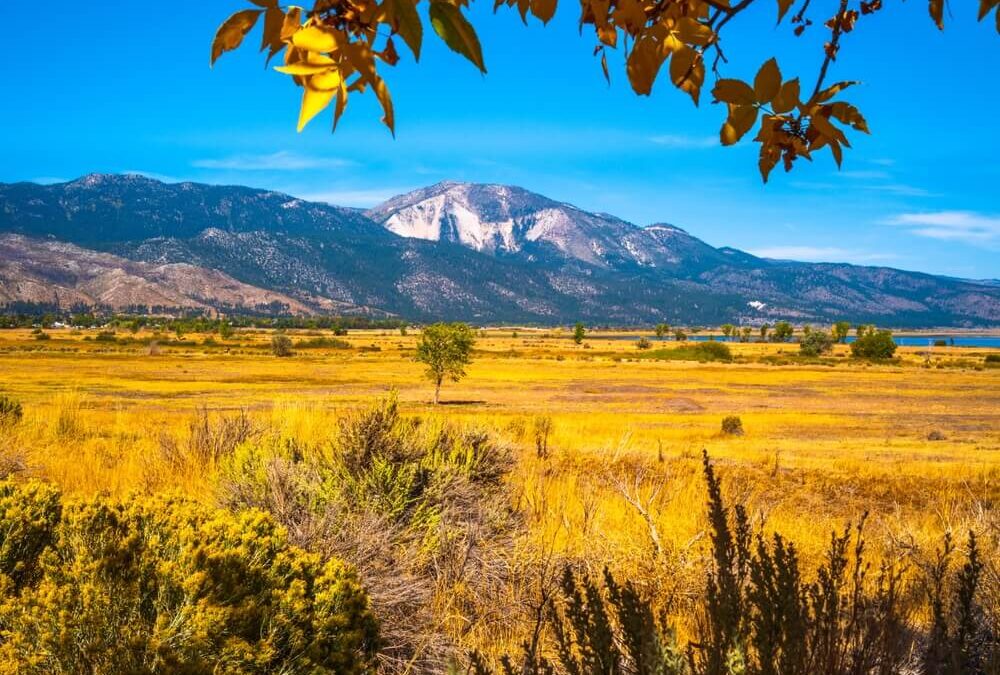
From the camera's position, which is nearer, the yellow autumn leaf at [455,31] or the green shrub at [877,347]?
the yellow autumn leaf at [455,31]

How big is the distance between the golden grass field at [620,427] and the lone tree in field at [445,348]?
114 inches

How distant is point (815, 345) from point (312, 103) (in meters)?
148

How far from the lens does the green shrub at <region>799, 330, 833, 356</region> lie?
13275 centimetres

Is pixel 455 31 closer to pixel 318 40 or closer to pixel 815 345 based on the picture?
pixel 318 40

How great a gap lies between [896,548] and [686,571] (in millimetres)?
2491

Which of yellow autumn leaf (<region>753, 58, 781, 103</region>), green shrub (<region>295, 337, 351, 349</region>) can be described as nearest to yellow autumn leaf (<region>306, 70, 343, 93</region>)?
yellow autumn leaf (<region>753, 58, 781, 103</region>)

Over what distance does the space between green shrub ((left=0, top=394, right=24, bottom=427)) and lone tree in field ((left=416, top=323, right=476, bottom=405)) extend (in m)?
35.5

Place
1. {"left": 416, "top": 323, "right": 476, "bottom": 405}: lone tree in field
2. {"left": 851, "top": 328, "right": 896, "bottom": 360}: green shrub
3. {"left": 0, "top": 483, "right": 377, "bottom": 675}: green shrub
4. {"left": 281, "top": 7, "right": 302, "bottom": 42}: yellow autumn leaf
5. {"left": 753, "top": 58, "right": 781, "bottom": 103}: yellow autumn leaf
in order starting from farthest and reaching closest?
1. {"left": 851, "top": 328, "right": 896, "bottom": 360}: green shrub
2. {"left": 416, "top": 323, "right": 476, "bottom": 405}: lone tree in field
3. {"left": 0, "top": 483, "right": 377, "bottom": 675}: green shrub
4. {"left": 753, "top": 58, "right": 781, "bottom": 103}: yellow autumn leaf
5. {"left": 281, "top": 7, "right": 302, "bottom": 42}: yellow autumn leaf

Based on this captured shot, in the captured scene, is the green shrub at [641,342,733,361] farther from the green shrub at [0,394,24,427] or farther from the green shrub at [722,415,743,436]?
the green shrub at [0,394,24,427]

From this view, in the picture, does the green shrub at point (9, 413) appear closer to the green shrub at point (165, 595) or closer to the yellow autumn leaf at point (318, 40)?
the green shrub at point (165, 595)

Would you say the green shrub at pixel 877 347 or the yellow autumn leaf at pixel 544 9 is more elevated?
the yellow autumn leaf at pixel 544 9

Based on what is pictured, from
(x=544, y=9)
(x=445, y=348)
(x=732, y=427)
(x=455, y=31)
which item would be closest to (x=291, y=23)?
(x=455, y=31)

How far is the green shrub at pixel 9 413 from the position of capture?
36.1 feet

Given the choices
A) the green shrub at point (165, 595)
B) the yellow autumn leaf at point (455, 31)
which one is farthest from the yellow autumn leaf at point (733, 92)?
the green shrub at point (165, 595)
